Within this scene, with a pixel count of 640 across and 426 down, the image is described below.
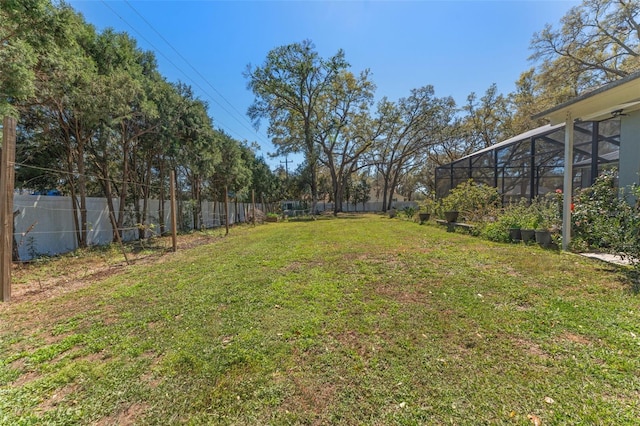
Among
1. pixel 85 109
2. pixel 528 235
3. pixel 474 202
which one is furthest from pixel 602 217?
pixel 85 109

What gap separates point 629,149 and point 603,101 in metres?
2.16

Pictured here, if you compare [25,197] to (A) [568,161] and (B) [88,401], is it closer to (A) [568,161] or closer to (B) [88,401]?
(B) [88,401]

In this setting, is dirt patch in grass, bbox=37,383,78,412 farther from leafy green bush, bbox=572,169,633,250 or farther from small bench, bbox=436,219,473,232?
small bench, bbox=436,219,473,232

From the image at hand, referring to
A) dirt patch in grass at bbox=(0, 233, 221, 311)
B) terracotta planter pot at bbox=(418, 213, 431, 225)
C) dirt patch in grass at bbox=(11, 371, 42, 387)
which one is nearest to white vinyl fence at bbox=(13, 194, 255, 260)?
dirt patch in grass at bbox=(0, 233, 221, 311)

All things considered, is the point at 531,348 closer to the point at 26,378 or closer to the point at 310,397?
the point at 310,397

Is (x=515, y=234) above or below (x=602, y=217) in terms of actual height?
below

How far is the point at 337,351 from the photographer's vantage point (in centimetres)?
217

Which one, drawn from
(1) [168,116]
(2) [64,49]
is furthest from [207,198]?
(2) [64,49]

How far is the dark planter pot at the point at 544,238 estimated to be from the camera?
5.59 meters

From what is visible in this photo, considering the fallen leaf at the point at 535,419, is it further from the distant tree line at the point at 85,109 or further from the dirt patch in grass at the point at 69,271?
the distant tree line at the point at 85,109

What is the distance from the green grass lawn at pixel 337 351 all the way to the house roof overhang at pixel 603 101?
2802 mm

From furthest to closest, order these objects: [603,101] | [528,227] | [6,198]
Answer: [528,227]
[603,101]
[6,198]

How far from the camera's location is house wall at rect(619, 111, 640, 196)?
565cm

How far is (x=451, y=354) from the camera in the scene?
2.07 meters
